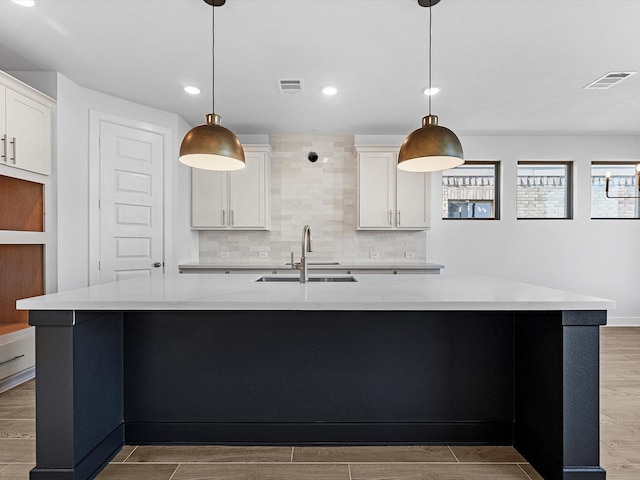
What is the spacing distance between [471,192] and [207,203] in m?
3.50

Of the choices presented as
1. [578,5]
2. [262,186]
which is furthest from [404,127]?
[578,5]

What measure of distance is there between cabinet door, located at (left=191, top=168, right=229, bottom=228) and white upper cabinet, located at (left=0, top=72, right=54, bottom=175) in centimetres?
165

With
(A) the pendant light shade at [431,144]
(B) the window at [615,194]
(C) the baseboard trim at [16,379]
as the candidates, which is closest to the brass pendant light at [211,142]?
(A) the pendant light shade at [431,144]

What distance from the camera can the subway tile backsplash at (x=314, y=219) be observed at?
5.01 m

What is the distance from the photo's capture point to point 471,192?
16.9 ft

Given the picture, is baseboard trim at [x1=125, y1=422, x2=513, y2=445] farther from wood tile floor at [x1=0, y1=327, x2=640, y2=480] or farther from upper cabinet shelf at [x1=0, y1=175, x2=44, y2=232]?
upper cabinet shelf at [x1=0, y1=175, x2=44, y2=232]

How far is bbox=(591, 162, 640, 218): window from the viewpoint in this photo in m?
5.15

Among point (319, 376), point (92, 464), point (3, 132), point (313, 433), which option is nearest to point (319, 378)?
point (319, 376)

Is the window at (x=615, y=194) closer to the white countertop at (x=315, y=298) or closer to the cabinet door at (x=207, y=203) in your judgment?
the white countertop at (x=315, y=298)

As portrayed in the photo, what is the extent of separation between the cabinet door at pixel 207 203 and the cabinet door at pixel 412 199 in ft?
7.03

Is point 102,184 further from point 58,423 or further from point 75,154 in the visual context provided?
point 58,423

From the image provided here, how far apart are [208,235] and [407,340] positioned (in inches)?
141

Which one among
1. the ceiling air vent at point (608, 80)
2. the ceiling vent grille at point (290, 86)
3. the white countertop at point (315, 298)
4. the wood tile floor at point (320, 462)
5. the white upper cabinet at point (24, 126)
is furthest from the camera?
the ceiling vent grille at point (290, 86)

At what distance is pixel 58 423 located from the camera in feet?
5.52
